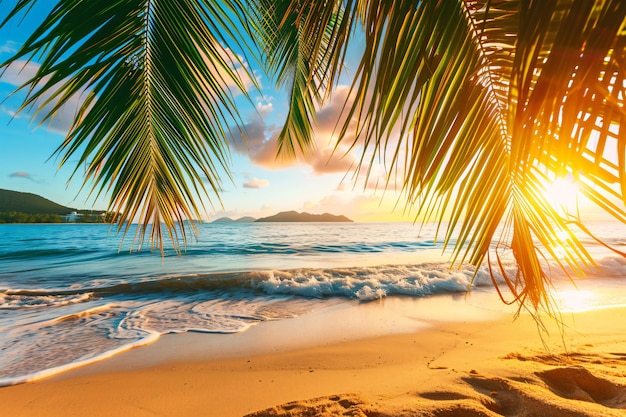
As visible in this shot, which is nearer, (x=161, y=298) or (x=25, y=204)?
(x=161, y=298)

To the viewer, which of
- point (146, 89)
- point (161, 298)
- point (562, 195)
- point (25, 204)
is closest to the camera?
point (562, 195)

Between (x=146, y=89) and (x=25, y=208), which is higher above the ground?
(x=25, y=208)

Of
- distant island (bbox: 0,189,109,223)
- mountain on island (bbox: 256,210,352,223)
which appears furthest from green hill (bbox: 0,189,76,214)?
mountain on island (bbox: 256,210,352,223)

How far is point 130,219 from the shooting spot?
7.41ft

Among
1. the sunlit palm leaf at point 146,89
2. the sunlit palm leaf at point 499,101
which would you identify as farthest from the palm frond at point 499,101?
the sunlit palm leaf at point 146,89

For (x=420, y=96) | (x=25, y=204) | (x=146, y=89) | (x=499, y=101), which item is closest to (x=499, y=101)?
(x=499, y=101)

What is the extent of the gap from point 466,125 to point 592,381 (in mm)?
2615

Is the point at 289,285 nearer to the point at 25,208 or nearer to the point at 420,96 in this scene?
the point at 420,96

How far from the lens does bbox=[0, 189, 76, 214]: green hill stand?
5872 centimetres

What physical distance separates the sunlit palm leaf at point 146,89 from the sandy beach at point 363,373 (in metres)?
1.80

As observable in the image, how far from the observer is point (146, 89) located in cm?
191

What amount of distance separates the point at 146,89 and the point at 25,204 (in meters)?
79.0

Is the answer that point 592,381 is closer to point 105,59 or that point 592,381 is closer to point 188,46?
point 188,46

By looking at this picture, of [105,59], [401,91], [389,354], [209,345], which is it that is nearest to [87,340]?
[209,345]
